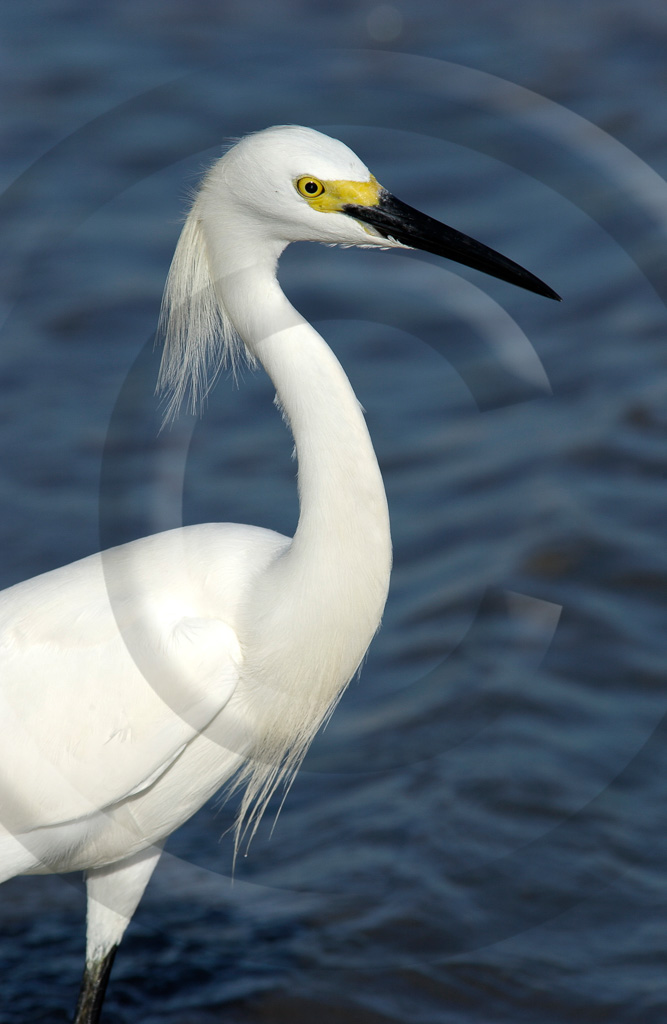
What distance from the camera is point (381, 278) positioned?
21.6 feet

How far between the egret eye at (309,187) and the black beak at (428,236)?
0.07 m

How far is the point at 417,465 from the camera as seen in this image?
5.66 metres

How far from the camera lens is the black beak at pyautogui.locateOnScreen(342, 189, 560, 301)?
279cm

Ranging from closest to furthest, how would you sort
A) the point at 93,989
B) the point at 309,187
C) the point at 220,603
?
the point at 309,187 → the point at 220,603 → the point at 93,989

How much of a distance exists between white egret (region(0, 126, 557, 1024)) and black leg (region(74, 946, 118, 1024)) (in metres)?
0.37

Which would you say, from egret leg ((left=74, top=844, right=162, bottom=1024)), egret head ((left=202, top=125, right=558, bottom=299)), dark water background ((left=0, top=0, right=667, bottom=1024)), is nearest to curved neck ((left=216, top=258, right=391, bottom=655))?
egret head ((left=202, top=125, right=558, bottom=299))

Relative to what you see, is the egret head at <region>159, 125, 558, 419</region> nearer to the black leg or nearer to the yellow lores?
the yellow lores

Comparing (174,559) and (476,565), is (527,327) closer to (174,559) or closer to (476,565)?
(476,565)

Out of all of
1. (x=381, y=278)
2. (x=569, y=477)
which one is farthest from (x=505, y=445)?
(x=381, y=278)

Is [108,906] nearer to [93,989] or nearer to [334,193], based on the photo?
[93,989]

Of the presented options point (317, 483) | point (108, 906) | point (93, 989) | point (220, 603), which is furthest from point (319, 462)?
point (93, 989)

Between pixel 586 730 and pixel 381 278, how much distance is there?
306 centimetres

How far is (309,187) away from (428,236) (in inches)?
12.4

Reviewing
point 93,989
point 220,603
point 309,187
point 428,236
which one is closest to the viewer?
point 309,187
